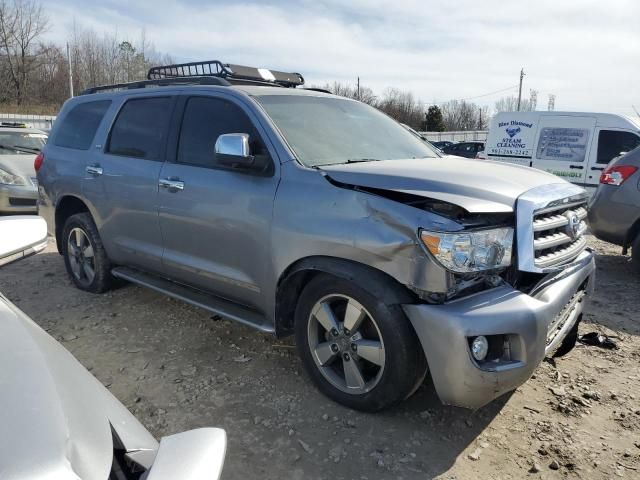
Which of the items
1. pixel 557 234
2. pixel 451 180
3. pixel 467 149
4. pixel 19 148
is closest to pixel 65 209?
pixel 451 180

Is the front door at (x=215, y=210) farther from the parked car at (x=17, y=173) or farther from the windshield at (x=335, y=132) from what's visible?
the parked car at (x=17, y=173)

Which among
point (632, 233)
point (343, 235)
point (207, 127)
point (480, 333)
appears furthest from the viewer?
point (632, 233)

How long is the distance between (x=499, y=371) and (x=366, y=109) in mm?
2501

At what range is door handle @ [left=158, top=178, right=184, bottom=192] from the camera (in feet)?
11.9

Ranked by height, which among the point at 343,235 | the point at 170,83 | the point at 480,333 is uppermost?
the point at 170,83

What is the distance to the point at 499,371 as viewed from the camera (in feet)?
7.95

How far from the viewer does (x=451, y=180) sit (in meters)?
2.69

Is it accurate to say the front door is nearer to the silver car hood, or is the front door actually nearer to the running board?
the running board

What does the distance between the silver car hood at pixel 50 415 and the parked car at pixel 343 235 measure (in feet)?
4.78

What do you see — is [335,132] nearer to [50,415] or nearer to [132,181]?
[132,181]

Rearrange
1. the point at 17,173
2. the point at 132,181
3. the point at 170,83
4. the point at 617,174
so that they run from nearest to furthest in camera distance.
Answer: the point at 132,181 < the point at 170,83 < the point at 617,174 < the point at 17,173

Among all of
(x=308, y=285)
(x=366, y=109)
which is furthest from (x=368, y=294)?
(x=366, y=109)

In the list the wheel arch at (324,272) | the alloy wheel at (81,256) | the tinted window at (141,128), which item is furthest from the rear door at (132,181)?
the wheel arch at (324,272)

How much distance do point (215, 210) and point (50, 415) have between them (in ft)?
7.49
